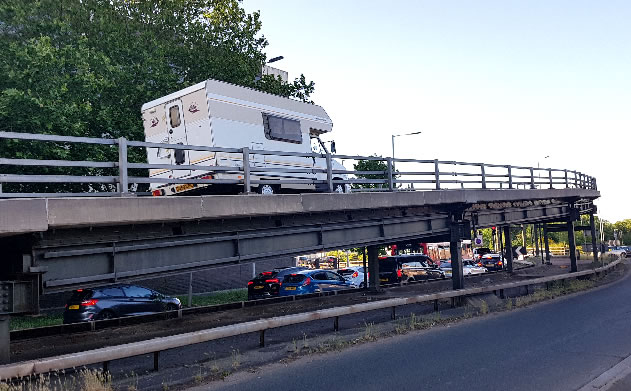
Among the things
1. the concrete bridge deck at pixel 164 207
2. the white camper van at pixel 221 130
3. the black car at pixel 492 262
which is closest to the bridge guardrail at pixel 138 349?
the concrete bridge deck at pixel 164 207

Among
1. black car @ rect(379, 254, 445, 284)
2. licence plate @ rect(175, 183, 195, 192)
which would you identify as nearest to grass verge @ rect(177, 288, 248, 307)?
black car @ rect(379, 254, 445, 284)

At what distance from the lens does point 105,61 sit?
20219 millimetres

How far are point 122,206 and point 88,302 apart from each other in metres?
7.89

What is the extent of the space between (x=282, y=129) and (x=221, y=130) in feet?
10.0

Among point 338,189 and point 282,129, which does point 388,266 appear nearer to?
point 338,189

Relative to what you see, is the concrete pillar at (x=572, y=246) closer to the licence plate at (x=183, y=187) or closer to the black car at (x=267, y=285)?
the black car at (x=267, y=285)

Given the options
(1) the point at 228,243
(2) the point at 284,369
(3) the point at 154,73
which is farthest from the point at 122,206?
(3) the point at 154,73

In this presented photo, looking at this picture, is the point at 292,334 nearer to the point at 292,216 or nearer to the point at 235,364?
the point at 292,216

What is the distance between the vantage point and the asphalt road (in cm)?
837

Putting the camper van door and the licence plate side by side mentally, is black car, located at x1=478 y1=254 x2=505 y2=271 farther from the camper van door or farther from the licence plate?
the licence plate

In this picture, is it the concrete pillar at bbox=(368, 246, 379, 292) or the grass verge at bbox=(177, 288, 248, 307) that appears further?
the grass verge at bbox=(177, 288, 248, 307)

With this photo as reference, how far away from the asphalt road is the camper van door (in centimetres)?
773

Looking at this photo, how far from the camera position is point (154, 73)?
904 inches

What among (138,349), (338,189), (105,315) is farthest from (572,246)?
(138,349)
